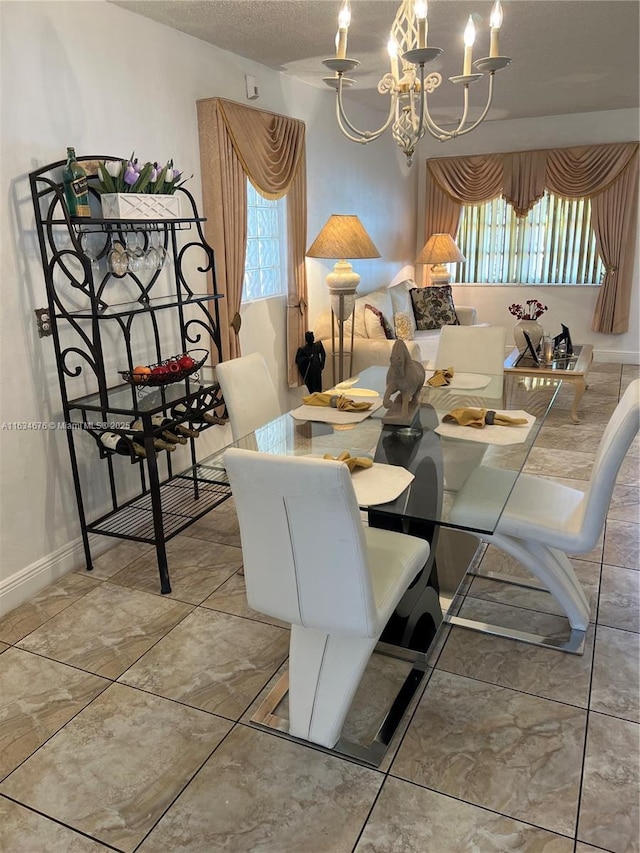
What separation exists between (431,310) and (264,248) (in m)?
2.49

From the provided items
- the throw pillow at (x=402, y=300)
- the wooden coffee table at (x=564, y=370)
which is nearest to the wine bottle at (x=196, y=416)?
the wooden coffee table at (x=564, y=370)

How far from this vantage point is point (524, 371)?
4969mm

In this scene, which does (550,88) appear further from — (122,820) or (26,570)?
(122,820)

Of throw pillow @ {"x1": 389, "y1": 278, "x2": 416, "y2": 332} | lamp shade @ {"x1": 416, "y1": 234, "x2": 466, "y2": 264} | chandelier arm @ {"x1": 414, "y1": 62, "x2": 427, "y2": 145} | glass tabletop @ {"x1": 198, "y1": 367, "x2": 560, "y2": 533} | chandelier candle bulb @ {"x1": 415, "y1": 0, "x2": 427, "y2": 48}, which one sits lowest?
glass tabletop @ {"x1": 198, "y1": 367, "x2": 560, "y2": 533}

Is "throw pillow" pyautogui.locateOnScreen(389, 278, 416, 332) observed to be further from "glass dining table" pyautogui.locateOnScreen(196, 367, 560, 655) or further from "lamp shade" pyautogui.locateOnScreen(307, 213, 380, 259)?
"glass dining table" pyautogui.locateOnScreen(196, 367, 560, 655)

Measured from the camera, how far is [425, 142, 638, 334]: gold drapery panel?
644cm

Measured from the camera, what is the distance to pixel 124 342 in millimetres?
3160

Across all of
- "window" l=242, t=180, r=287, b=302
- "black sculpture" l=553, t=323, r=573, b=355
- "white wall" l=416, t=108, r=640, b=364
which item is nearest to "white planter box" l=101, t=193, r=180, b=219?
"window" l=242, t=180, r=287, b=302

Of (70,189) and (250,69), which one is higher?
(250,69)

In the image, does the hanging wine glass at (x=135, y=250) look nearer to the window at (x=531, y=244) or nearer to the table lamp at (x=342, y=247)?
the table lamp at (x=342, y=247)

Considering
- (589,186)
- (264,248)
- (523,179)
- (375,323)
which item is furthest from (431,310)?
(264,248)

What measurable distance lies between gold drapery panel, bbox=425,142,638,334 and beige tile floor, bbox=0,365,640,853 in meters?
4.78

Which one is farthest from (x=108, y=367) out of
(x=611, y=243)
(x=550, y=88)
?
(x=611, y=243)

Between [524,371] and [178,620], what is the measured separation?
345 cm
